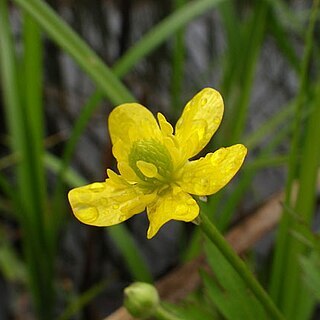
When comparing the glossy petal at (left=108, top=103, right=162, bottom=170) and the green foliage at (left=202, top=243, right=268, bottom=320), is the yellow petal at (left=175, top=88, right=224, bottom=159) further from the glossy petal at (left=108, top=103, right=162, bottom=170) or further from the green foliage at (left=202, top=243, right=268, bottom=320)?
the green foliage at (left=202, top=243, right=268, bottom=320)

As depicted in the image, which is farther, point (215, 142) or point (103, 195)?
point (215, 142)

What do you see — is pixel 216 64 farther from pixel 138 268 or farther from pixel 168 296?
pixel 168 296

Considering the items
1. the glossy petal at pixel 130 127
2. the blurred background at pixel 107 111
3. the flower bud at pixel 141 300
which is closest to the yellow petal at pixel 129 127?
the glossy petal at pixel 130 127

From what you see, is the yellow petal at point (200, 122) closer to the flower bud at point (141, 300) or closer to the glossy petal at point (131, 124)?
the glossy petal at point (131, 124)

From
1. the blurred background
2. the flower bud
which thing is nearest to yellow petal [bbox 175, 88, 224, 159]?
the flower bud

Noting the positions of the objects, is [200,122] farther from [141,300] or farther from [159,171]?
[141,300]

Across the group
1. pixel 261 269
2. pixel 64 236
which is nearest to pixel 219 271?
Result: pixel 261 269

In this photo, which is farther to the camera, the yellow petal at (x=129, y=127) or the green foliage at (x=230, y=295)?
the green foliage at (x=230, y=295)
